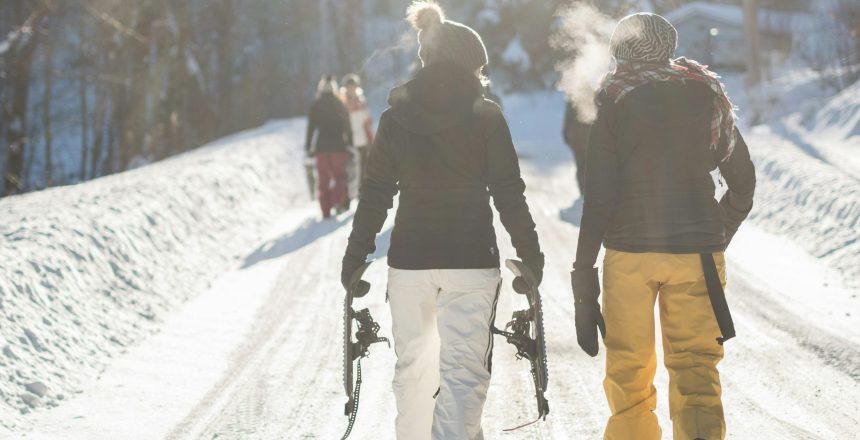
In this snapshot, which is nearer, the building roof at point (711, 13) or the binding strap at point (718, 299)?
the binding strap at point (718, 299)

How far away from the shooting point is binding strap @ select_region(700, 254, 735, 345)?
389cm

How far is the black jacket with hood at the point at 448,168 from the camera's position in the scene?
4008 millimetres

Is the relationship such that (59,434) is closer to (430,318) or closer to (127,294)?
(430,318)

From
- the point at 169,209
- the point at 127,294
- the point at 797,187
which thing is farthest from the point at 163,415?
the point at 797,187

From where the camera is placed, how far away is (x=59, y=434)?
548 centimetres

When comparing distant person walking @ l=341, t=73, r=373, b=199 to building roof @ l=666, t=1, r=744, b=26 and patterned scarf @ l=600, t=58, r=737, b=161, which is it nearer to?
patterned scarf @ l=600, t=58, r=737, b=161

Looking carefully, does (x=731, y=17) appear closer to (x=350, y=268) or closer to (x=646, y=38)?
(x=646, y=38)

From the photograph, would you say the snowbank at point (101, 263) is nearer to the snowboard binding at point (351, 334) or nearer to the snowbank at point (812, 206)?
the snowboard binding at point (351, 334)

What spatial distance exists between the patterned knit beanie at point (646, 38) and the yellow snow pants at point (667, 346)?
31.2 inches

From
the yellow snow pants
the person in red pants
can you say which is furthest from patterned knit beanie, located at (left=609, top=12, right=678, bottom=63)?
the person in red pants

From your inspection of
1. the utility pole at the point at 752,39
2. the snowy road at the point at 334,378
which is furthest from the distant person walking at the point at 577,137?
the utility pole at the point at 752,39

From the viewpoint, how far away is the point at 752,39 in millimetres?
25547

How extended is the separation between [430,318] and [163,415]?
2400 millimetres

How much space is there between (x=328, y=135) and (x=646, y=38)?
9.83 metres
